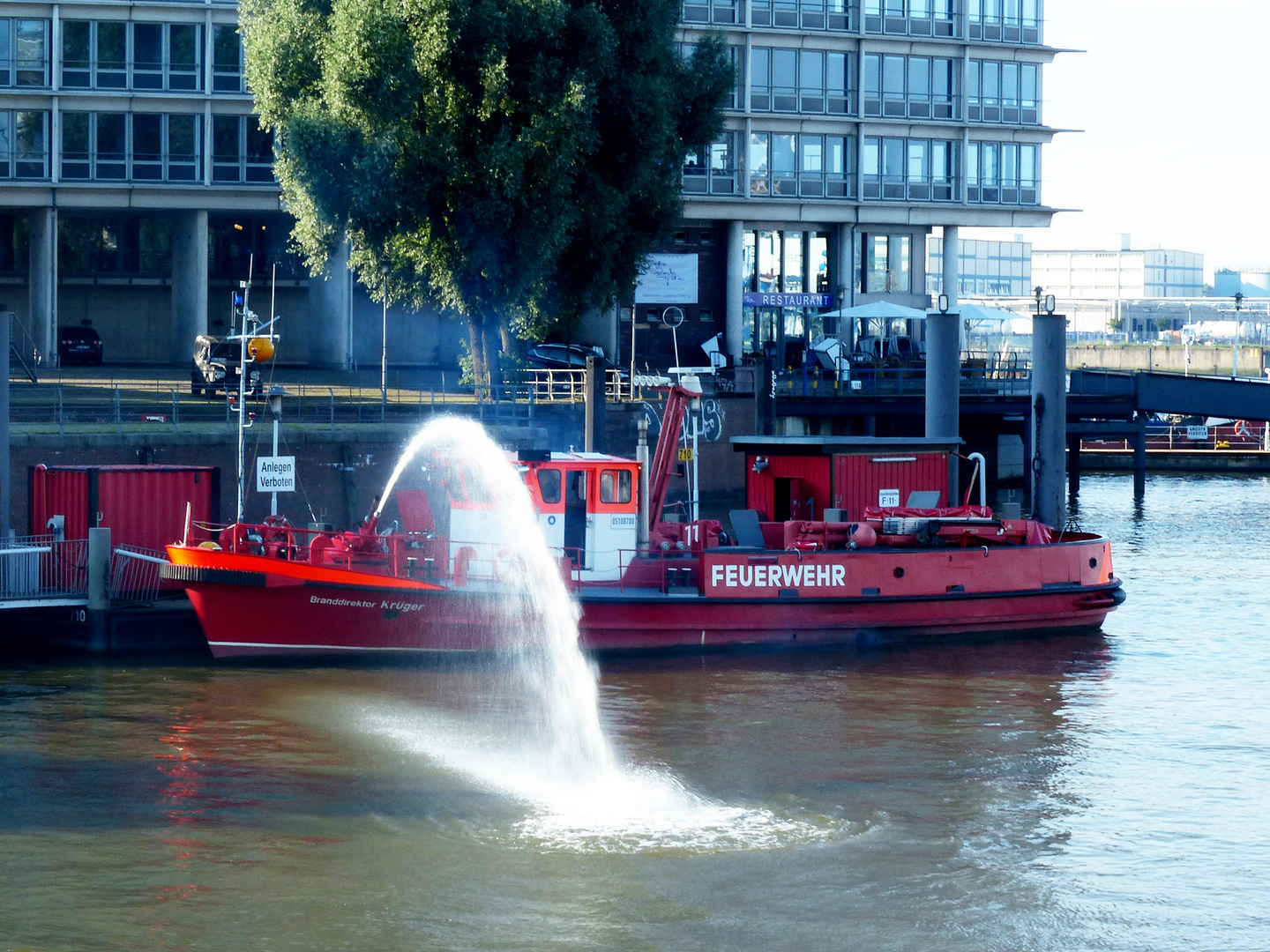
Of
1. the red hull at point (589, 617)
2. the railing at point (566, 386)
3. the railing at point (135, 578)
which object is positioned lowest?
the red hull at point (589, 617)

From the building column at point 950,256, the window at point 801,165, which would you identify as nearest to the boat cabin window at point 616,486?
the window at point 801,165

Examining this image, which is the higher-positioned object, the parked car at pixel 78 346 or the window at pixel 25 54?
the window at pixel 25 54

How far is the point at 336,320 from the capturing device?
58.2m

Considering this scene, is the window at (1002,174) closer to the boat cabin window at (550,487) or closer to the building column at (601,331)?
the building column at (601,331)

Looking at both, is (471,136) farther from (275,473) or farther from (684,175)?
(684,175)

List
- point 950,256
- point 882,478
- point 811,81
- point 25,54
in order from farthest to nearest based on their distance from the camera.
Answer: point 950,256 < point 811,81 < point 25,54 < point 882,478

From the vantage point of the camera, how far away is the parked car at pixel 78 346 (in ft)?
182

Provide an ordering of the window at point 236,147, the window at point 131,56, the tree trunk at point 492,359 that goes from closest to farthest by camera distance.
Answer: the tree trunk at point 492,359 → the window at point 131,56 → the window at point 236,147

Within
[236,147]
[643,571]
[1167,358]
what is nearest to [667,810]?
[643,571]

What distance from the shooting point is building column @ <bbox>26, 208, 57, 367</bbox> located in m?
55.0

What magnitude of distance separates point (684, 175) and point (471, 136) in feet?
73.5

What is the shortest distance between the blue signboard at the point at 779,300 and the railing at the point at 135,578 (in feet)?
126

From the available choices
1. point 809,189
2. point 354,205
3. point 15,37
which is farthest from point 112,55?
point 809,189

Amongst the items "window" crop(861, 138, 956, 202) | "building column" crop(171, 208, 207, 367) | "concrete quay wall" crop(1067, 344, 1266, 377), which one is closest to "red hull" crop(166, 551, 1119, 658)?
"building column" crop(171, 208, 207, 367)
